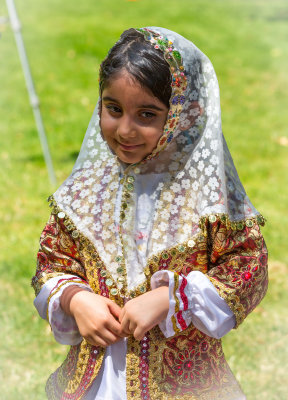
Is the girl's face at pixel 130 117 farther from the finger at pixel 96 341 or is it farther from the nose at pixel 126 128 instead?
the finger at pixel 96 341

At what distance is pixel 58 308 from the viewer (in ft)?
6.97

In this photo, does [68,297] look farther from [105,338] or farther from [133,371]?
[133,371]

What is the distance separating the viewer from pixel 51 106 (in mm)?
7980

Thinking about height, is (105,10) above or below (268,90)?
above

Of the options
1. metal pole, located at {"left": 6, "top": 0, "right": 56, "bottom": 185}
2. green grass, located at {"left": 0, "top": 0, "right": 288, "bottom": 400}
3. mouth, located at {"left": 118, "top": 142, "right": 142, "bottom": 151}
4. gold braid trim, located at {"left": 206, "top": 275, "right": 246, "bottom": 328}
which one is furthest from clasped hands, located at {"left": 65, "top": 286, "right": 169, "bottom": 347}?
metal pole, located at {"left": 6, "top": 0, "right": 56, "bottom": 185}

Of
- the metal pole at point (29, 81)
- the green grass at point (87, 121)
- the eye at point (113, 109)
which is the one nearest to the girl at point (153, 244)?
the eye at point (113, 109)

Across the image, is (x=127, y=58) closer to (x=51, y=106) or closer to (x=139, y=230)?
(x=139, y=230)

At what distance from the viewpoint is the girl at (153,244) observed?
2.01m

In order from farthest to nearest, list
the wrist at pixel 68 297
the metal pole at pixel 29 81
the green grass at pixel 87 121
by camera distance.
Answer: the metal pole at pixel 29 81, the green grass at pixel 87 121, the wrist at pixel 68 297

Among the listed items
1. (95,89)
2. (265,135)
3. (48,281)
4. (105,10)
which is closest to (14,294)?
(48,281)

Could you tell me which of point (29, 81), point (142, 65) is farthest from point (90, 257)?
point (29, 81)

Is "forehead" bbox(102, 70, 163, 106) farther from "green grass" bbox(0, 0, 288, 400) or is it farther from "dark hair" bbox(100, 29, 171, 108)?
"green grass" bbox(0, 0, 288, 400)

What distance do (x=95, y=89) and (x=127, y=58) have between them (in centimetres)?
649

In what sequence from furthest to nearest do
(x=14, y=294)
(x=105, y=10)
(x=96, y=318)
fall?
1. (x=105, y=10)
2. (x=14, y=294)
3. (x=96, y=318)
